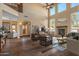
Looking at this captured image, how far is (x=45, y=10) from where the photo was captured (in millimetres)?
3775

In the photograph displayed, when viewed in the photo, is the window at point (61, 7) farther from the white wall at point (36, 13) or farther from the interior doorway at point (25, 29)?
the interior doorway at point (25, 29)

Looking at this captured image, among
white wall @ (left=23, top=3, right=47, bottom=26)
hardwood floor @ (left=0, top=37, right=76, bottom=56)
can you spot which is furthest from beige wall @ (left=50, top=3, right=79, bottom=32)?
hardwood floor @ (left=0, top=37, right=76, bottom=56)

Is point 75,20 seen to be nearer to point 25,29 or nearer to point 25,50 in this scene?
point 25,29

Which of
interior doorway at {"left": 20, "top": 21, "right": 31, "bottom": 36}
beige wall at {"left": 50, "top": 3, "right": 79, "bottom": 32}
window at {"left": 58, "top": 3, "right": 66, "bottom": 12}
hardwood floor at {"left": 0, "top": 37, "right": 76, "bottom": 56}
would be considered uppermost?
window at {"left": 58, "top": 3, "right": 66, "bottom": 12}

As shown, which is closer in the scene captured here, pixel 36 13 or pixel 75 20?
pixel 75 20

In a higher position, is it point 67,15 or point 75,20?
point 67,15

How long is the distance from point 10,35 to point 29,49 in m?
0.54

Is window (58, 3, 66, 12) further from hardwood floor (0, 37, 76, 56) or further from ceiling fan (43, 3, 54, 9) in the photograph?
hardwood floor (0, 37, 76, 56)

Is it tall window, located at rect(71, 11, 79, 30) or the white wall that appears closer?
tall window, located at rect(71, 11, 79, 30)

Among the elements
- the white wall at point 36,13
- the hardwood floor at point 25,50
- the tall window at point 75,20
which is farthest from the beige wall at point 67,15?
the hardwood floor at point 25,50

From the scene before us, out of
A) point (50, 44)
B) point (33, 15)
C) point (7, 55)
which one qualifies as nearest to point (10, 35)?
point (7, 55)

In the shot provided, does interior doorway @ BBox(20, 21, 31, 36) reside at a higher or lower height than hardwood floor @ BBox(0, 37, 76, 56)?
higher

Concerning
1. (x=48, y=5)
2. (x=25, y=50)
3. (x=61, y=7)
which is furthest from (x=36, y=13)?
(x=25, y=50)

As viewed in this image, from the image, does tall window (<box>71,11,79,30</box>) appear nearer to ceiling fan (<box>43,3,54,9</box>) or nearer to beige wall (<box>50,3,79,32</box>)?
beige wall (<box>50,3,79,32</box>)
